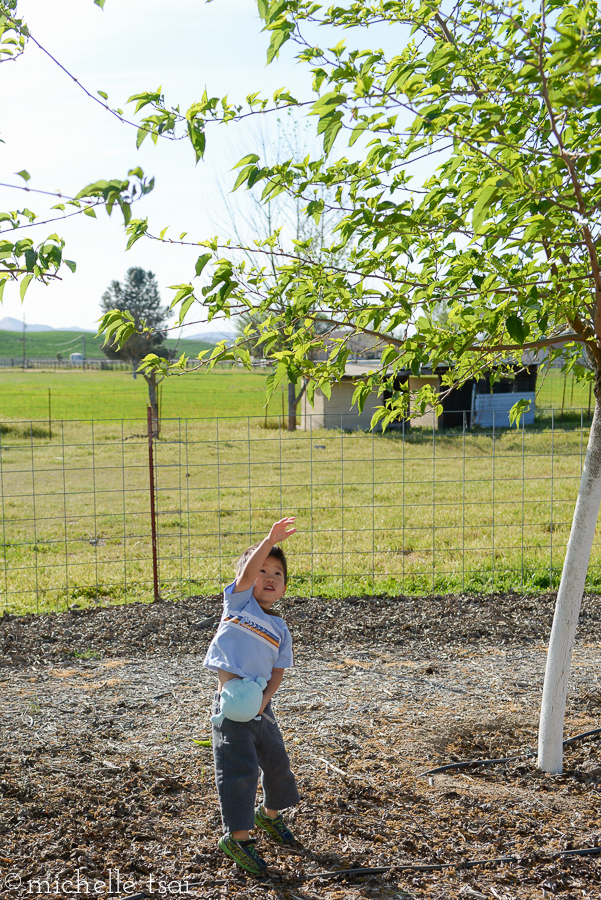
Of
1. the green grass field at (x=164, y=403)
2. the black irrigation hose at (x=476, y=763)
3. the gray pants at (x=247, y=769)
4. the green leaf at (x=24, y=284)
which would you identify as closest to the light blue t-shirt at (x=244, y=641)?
the gray pants at (x=247, y=769)

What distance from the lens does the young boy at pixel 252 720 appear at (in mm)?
2844

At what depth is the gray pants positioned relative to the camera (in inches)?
112

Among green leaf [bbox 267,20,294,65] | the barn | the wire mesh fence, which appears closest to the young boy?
green leaf [bbox 267,20,294,65]

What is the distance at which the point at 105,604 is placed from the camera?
269 inches

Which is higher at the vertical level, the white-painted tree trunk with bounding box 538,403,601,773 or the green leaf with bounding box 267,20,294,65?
the green leaf with bounding box 267,20,294,65

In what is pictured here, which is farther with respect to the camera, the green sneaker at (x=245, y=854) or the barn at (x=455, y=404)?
the barn at (x=455, y=404)

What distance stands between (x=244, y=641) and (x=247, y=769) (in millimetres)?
491

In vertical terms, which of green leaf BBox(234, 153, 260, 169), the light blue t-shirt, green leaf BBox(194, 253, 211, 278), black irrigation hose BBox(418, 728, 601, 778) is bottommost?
black irrigation hose BBox(418, 728, 601, 778)

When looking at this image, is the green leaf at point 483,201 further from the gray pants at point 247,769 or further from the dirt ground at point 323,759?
the dirt ground at point 323,759

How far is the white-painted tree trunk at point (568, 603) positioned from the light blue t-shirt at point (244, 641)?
1461mm

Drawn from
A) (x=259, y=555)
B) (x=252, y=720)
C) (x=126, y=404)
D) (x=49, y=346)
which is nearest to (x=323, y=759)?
(x=252, y=720)

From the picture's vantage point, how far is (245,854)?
281 centimetres

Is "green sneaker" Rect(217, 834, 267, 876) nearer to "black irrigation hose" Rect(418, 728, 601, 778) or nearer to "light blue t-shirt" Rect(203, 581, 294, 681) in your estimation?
"light blue t-shirt" Rect(203, 581, 294, 681)

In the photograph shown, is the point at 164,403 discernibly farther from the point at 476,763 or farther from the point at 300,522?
the point at 476,763
